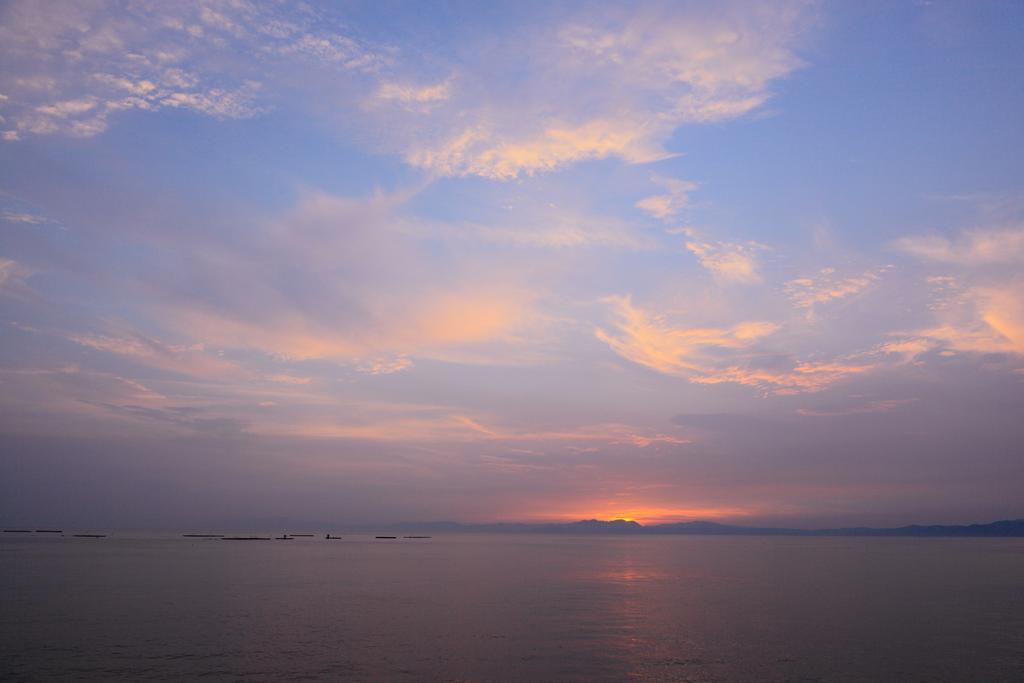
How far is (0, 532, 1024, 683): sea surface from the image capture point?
33.8 metres

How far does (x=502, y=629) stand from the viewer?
45.0 meters

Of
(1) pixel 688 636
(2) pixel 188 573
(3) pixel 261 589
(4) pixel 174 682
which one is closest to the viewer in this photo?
(4) pixel 174 682

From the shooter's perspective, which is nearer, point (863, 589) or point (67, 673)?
point (67, 673)

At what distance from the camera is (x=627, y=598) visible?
6362 centimetres

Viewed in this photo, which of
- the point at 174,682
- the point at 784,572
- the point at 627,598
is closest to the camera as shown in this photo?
the point at 174,682

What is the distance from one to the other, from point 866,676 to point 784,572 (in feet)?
238

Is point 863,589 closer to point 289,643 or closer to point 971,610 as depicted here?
point 971,610

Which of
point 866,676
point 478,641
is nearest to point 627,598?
point 478,641

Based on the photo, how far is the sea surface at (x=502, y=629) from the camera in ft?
111

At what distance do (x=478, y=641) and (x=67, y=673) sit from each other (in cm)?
2016

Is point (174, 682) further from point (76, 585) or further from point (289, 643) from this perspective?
point (76, 585)

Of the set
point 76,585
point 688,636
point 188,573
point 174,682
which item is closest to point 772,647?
point 688,636

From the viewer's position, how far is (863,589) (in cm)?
7262

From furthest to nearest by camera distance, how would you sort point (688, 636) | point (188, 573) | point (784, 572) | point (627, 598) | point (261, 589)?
point (784, 572)
point (188, 573)
point (261, 589)
point (627, 598)
point (688, 636)
